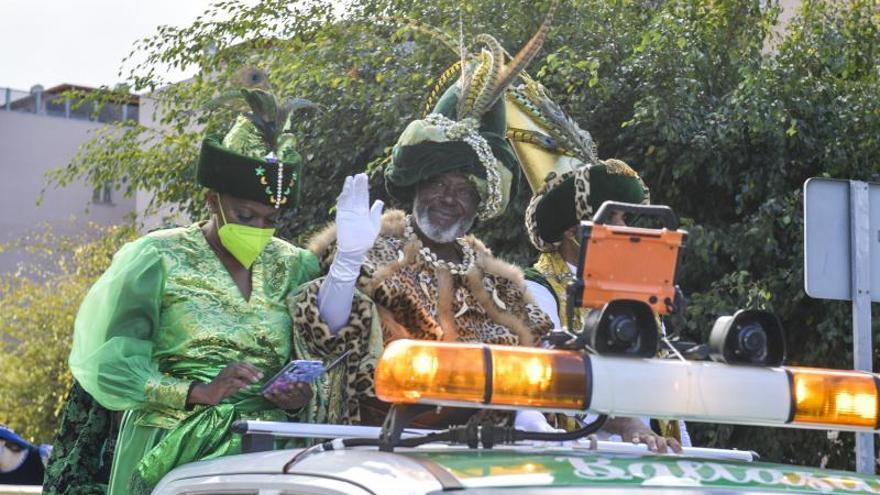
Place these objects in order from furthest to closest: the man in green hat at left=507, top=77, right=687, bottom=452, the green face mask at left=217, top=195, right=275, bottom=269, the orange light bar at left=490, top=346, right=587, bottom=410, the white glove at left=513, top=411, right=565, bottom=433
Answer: the man in green hat at left=507, top=77, right=687, bottom=452 → the green face mask at left=217, top=195, right=275, bottom=269 → the white glove at left=513, top=411, right=565, bottom=433 → the orange light bar at left=490, top=346, right=587, bottom=410

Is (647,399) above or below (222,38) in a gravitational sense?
below

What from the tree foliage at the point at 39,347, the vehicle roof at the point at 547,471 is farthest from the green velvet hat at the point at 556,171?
the tree foliage at the point at 39,347

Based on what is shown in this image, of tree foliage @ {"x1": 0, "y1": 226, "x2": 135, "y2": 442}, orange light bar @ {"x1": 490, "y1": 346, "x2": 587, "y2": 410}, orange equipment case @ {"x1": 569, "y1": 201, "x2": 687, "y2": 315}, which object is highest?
orange equipment case @ {"x1": 569, "y1": 201, "x2": 687, "y2": 315}

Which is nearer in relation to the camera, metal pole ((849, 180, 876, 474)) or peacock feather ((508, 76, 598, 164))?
peacock feather ((508, 76, 598, 164))

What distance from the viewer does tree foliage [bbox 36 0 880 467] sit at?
1047cm

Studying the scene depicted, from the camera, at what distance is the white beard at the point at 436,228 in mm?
5219

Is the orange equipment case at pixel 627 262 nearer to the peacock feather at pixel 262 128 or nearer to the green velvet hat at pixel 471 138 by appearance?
the green velvet hat at pixel 471 138

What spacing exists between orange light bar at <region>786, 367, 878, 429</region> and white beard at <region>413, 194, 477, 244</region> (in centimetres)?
200

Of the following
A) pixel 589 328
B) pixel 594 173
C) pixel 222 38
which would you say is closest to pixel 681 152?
pixel 222 38

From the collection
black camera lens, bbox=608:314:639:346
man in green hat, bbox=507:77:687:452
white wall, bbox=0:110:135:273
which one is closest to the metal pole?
man in green hat, bbox=507:77:687:452

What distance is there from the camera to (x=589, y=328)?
3271 mm

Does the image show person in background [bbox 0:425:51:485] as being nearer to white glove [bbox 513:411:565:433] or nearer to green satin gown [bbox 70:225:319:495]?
green satin gown [bbox 70:225:319:495]

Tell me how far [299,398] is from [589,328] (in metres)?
1.57

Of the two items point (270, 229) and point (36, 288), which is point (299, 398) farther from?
point (36, 288)
